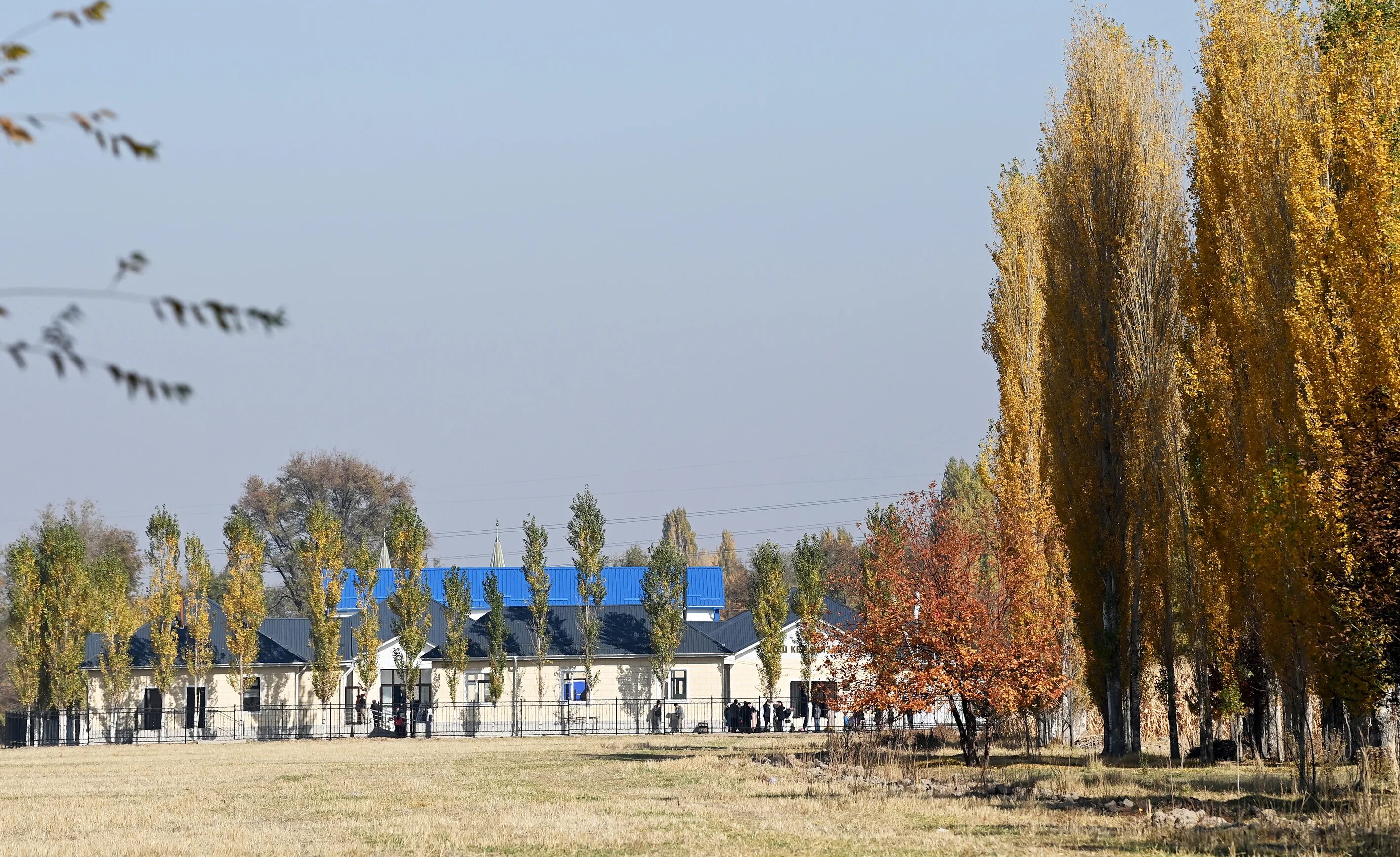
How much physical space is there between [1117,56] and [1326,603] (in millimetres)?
15762

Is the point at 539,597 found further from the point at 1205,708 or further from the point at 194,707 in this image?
the point at 1205,708

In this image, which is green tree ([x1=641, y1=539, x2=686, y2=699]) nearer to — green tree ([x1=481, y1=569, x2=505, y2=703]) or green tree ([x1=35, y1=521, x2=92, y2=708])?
green tree ([x1=481, y1=569, x2=505, y2=703])

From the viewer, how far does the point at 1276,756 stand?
27.5m

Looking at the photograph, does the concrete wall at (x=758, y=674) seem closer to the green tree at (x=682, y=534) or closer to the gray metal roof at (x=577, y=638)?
the gray metal roof at (x=577, y=638)

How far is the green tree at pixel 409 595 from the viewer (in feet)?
195

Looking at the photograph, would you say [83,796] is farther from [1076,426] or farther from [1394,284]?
[1394,284]

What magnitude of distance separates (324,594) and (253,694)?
5894 millimetres

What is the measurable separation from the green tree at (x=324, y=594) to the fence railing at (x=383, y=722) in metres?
1.36

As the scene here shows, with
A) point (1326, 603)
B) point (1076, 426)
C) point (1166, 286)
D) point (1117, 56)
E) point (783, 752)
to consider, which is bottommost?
point (783, 752)

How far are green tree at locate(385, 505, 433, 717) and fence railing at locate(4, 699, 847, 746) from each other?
217 cm

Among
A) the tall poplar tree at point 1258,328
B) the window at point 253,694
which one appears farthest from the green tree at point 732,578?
the tall poplar tree at point 1258,328

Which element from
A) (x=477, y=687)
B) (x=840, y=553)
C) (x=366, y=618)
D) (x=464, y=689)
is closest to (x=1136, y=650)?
(x=366, y=618)

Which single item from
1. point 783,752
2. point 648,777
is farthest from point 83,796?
point 783,752

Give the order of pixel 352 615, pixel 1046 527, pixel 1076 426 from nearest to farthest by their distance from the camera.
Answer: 1. pixel 1076 426
2. pixel 1046 527
3. pixel 352 615
